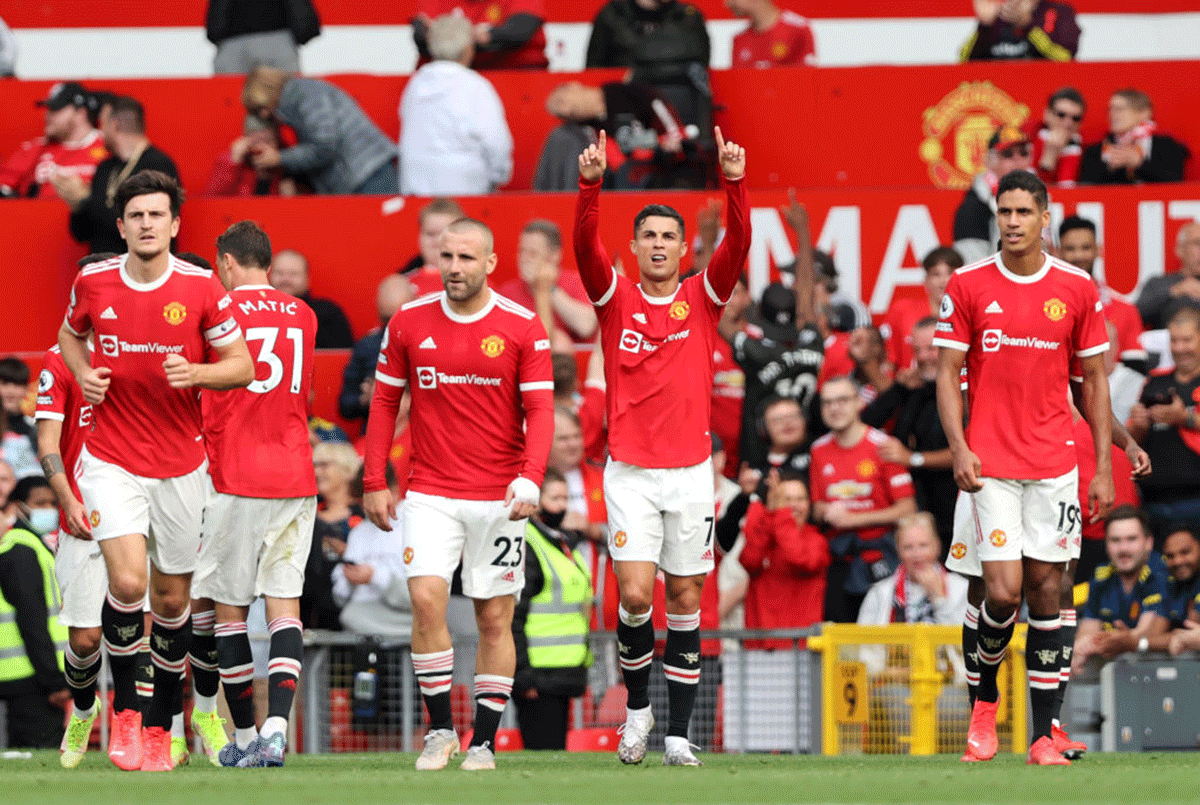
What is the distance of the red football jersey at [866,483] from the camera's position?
1220 cm

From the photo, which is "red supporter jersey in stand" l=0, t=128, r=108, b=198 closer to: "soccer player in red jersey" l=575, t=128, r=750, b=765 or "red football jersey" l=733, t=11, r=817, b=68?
"red football jersey" l=733, t=11, r=817, b=68

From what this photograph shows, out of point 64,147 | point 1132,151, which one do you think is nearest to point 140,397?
point 64,147

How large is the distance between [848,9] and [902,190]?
4.89 m

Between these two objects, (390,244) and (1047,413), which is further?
(390,244)

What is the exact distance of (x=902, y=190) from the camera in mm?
15000

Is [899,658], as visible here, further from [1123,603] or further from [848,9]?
[848,9]

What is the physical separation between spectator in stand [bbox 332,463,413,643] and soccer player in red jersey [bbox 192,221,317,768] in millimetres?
2386

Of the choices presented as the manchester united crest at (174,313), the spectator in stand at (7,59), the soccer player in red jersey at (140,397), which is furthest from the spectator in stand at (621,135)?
the manchester united crest at (174,313)

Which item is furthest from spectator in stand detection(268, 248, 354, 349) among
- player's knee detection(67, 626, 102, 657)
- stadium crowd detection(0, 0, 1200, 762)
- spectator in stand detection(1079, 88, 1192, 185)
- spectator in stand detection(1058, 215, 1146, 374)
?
spectator in stand detection(1079, 88, 1192, 185)

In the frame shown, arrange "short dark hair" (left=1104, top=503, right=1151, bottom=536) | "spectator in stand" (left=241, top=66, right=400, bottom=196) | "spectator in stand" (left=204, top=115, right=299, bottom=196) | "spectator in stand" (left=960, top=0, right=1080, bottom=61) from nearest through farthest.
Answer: "short dark hair" (left=1104, top=503, right=1151, bottom=536) → "spectator in stand" (left=241, top=66, right=400, bottom=196) → "spectator in stand" (left=204, top=115, right=299, bottom=196) → "spectator in stand" (left=960, top=0, right=1080, bottom=61)

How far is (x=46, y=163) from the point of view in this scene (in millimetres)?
15320

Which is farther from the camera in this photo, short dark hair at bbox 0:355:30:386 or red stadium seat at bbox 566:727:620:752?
short dark hair at bbox 0:355:30:386

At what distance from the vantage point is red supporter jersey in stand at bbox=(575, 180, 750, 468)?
873 centimetres

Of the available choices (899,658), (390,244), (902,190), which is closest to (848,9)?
(902,190)
